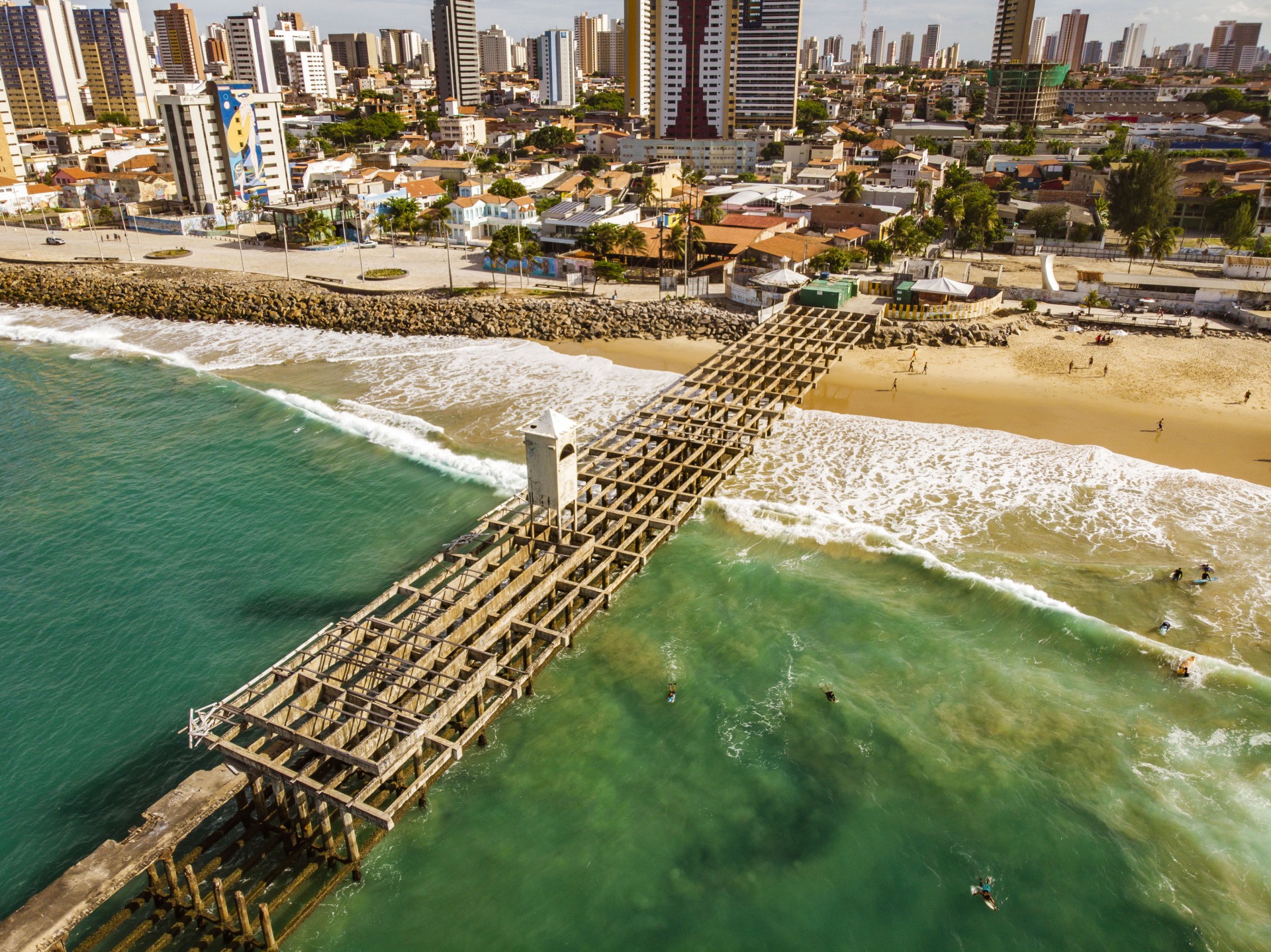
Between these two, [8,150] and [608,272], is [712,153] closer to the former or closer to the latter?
[608,272]

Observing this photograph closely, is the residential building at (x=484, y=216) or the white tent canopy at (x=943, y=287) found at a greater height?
the residential building at (x=484, y=216)

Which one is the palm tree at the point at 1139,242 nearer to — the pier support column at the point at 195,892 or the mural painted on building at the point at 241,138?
the pier support column at the point at 195,892

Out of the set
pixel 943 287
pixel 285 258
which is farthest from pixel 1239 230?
pixel 285 258

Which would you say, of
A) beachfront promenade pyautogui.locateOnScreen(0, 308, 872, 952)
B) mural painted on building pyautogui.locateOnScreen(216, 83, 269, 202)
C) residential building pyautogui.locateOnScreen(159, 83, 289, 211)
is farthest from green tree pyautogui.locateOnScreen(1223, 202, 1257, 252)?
mural painted on building pyautogui.locateOnScreen(216, 83, 269, 202)

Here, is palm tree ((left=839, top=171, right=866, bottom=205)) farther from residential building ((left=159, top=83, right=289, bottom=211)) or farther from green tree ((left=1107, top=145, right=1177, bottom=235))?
residential building ((left=159, top=83, right=289, bottom=211))

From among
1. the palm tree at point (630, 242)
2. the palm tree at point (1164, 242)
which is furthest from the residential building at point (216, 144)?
the palm tree at point (1164, 242)
